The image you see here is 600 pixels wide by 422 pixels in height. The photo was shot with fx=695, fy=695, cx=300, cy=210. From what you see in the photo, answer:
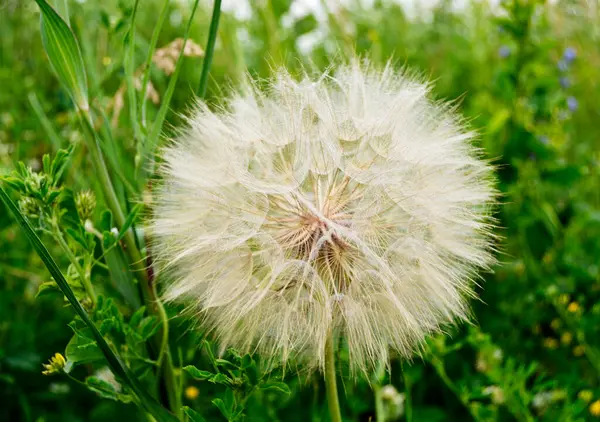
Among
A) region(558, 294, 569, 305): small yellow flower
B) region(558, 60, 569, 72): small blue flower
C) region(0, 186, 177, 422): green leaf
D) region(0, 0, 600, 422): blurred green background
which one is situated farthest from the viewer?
region(558, 60, 569, 72): small blue flower

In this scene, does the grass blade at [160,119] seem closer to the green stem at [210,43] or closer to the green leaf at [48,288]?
the green stem at [210,43]

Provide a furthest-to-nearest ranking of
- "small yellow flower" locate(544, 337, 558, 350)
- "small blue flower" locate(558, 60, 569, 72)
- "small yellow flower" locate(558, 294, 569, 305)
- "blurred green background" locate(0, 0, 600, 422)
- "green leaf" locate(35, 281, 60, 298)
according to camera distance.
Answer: "small blue flower" locate(558, 60, 569, 72)
"small yellow flower" locate(544, 337, 558, 350)
"small yellow flower" locate(558, 294, 569, 305)
"blurred green background" locate(0, 0, 600, 422)
"green leaf" locate(35, 281, 60, 298)

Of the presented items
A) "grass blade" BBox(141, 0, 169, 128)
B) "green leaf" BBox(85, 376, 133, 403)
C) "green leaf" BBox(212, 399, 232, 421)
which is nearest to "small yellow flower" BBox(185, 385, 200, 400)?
"green leaf" BBox(85, 376, 133, 403)

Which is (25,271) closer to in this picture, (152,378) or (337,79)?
(152,378)

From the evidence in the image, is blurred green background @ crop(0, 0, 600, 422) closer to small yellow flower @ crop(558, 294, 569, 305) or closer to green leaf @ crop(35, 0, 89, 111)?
small yellow flower @ crop(558, 294, 569, 305)

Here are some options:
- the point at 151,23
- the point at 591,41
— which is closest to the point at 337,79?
the point at 151,23

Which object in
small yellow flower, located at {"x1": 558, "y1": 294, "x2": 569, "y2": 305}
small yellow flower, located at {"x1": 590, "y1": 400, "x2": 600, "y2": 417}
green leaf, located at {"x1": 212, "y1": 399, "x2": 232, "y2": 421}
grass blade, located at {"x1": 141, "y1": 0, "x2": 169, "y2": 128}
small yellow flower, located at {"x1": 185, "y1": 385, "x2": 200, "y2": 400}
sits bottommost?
small yellow flower, located at {"x1": 590, "y1": 400, "x2": 600, "y2": 417}

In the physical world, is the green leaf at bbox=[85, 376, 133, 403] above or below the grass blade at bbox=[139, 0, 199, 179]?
below
